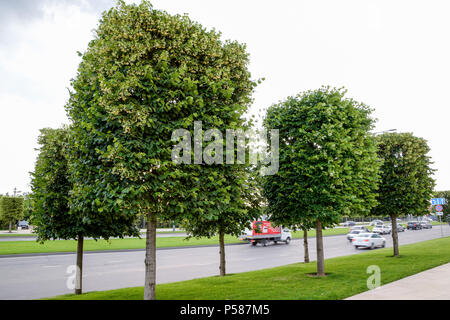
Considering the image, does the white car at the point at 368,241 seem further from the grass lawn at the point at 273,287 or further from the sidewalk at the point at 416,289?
the sidewalk at the point at 416,289

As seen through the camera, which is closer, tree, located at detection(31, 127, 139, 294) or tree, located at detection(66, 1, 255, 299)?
tree, located at detection(66, 1, 255, 299)

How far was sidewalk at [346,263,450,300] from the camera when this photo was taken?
27.9 feet

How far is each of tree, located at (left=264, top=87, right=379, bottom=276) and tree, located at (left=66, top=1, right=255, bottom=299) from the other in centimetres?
465

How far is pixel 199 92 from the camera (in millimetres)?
8016

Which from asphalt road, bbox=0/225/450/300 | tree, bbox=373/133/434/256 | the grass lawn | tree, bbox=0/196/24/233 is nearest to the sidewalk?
the grass lawn

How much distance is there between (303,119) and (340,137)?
1.71 meters

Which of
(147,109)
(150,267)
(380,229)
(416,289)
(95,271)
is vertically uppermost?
(147,109)

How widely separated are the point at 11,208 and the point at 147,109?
50192mm

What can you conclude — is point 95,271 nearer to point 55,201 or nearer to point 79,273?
point 79,273

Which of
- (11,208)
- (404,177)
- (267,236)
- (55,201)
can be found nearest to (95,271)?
(55,201)

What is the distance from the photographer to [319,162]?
37.7 ft

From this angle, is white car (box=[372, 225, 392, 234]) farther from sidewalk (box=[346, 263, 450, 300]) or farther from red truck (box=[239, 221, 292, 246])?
sidewalk (box=[346, 263, 450, 300])

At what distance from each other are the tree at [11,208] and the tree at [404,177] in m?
49.5
